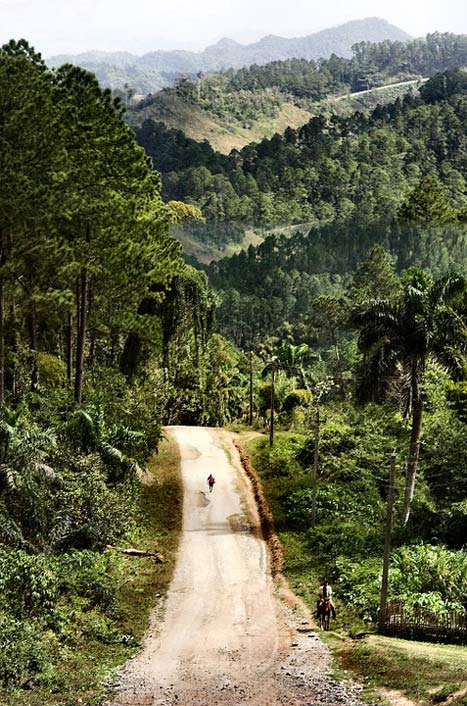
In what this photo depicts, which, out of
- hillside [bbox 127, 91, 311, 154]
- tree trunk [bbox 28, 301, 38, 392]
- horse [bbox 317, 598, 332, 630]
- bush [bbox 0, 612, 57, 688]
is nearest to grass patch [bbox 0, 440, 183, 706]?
bush [bbox 0, 612, 57, 688]

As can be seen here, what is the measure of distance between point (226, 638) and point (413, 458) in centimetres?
1108

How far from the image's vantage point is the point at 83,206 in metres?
26.3

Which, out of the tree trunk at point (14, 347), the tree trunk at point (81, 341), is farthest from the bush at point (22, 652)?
the tree trunk at point (81, 341)

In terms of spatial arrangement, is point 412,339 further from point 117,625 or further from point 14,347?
point 14,347

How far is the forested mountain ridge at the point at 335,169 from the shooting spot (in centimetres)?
11738

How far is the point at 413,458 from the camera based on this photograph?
88.9 ft

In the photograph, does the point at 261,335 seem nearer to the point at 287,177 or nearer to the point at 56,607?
the point at 287,177

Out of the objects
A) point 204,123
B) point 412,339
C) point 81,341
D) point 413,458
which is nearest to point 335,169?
point 204,123

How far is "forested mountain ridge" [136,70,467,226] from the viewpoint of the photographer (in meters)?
117

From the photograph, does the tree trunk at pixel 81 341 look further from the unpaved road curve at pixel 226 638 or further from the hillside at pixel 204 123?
the hillside at pixel 204 123

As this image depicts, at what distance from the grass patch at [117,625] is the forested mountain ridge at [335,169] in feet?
263

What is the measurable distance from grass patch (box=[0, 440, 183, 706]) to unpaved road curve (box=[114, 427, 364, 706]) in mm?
392

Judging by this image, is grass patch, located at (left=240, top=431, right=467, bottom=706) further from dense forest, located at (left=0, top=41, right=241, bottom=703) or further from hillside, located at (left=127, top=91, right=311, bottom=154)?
hillside, located at (left=127, top=91, right=311, bottom=154)

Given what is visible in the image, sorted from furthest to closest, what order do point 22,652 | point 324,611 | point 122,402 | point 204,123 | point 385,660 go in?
point 204,123 < point 122,402 < point 324,611 < point 385,660 < point 22,652
